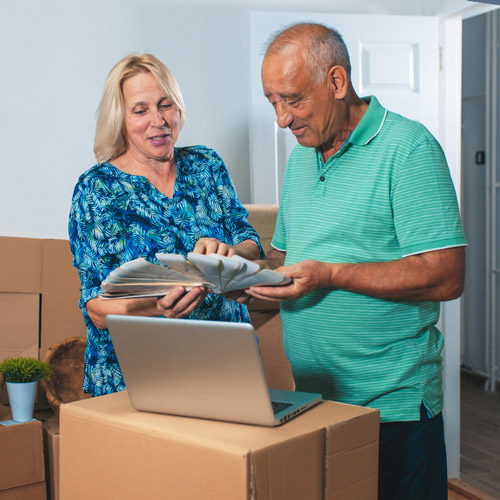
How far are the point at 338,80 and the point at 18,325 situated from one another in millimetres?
1581

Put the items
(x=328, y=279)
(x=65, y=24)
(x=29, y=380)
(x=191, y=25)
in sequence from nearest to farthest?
(x=328, y=279)
(x=29, y=380)
(x=65, y=24)
(x=191, y=25)

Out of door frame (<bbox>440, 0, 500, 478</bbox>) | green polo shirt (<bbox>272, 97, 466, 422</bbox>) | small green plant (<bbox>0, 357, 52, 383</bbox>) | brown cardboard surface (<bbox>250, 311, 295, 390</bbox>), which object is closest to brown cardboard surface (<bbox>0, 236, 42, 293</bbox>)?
small green plant (<bbox>0, 357, 52, 383</bbox>)

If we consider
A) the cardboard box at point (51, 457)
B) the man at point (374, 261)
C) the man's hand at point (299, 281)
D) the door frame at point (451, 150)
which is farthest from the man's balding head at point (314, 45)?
the door frame at point (451, 150)

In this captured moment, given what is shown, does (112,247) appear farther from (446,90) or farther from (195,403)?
(446,90)

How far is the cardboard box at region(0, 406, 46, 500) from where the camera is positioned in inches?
77.2

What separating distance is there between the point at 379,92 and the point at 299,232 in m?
1.75

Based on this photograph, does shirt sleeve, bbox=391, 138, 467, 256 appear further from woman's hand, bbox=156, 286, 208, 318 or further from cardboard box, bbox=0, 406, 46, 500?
cardboard box, bbox=0, 406, 46, 500

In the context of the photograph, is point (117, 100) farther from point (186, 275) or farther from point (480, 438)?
point (480, 438)

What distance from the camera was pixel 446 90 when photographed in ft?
9.87

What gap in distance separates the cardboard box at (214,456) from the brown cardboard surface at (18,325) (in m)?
1.37

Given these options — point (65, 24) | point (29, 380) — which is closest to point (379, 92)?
point (65, 24)

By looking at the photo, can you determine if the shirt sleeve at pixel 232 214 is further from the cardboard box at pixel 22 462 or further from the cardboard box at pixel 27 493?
the cardboard box at pixel 27 493

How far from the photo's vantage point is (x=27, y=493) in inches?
78.6

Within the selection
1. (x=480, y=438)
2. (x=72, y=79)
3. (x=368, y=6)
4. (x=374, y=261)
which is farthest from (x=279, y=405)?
(x=480, y=438)
